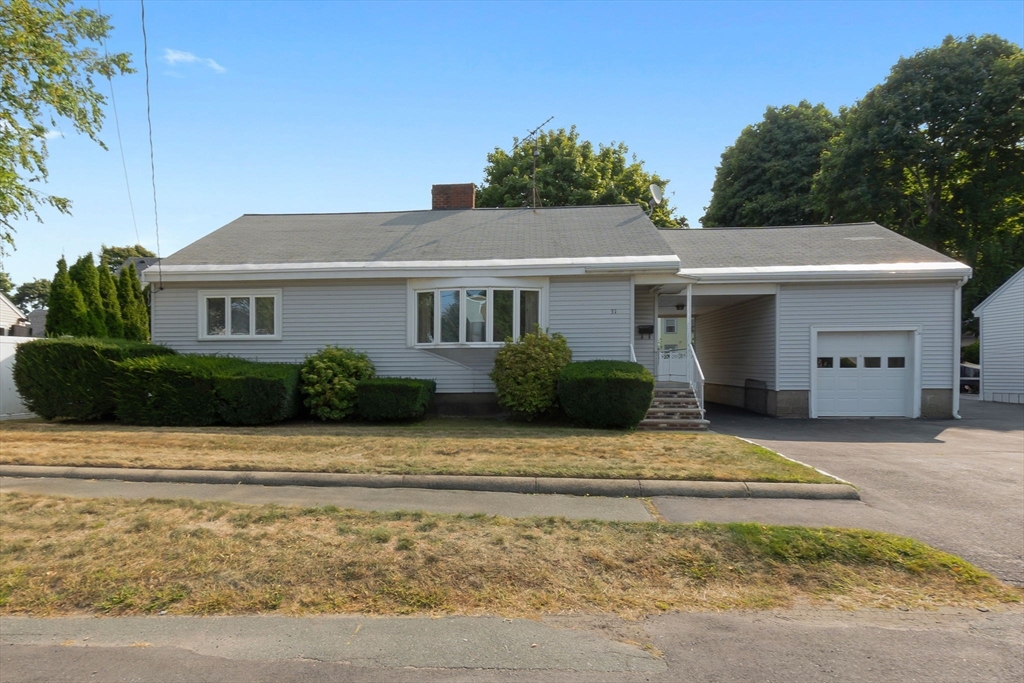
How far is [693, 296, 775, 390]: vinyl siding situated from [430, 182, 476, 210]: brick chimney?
9162 mm

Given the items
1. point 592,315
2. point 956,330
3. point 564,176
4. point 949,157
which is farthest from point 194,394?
point 949,157

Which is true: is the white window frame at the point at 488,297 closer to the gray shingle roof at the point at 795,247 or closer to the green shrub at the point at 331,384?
the green shrub at the point at 331,384

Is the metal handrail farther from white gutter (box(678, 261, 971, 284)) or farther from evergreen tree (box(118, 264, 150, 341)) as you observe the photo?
evergreen tree (box(118, 264, 150, 341))

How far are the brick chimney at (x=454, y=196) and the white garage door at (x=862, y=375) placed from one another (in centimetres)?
1130

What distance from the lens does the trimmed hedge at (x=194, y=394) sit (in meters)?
12.7

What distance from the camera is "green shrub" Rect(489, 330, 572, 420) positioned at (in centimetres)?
1300

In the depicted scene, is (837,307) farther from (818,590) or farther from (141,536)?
(141,536)

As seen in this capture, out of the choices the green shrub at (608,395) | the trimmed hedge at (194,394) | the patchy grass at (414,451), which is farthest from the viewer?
the trimmed hedge at (194,394)

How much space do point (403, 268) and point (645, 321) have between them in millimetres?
6559

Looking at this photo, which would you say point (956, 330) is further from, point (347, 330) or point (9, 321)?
point (9, 321)

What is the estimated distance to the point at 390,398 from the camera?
13.1 meters

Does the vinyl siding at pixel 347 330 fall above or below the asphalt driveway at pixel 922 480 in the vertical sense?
above

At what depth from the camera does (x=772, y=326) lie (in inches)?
650

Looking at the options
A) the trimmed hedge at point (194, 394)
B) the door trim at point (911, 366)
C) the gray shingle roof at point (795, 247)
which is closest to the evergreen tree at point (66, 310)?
the trimmed hedge at point (194, 394)
